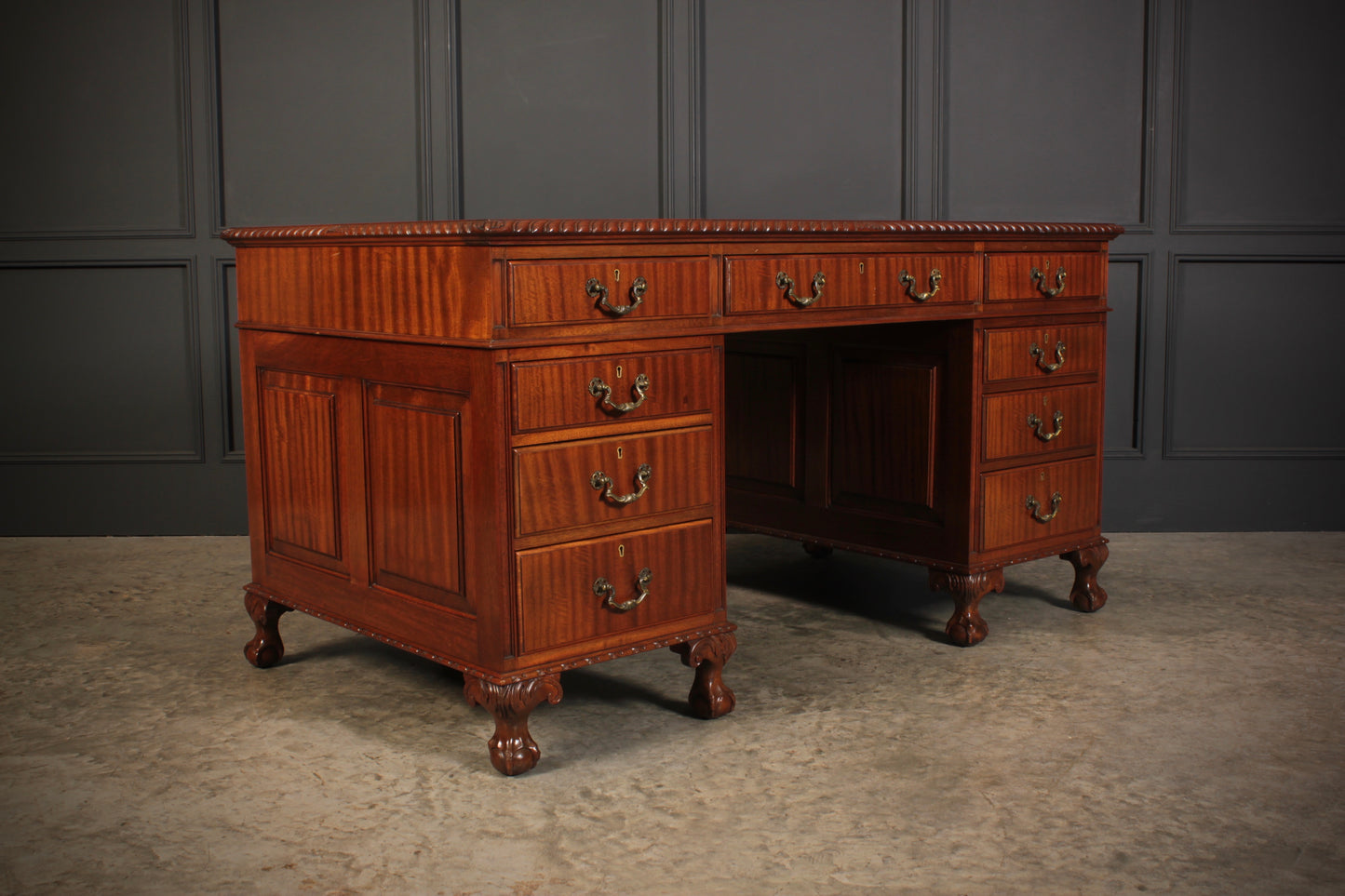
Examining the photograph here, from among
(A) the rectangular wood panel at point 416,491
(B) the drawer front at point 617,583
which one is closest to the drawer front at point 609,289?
(A) the rectangular wood panel at point 416,491

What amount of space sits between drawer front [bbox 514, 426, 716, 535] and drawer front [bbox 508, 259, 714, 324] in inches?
8.7

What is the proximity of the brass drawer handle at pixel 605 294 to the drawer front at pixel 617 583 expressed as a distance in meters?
0.40

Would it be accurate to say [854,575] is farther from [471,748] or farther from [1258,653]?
[471,748]

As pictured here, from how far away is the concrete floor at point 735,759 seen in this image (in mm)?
1858

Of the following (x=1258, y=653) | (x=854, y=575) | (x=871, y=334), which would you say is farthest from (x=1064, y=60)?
(x=1258, y=653)

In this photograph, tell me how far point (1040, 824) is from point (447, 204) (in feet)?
9.15

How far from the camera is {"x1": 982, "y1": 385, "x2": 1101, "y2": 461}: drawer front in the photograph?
2994 millimetres

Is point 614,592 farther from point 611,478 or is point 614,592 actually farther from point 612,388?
point 612,388

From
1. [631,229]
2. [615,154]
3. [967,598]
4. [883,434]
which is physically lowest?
[967,598]

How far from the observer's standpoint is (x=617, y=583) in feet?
7.52

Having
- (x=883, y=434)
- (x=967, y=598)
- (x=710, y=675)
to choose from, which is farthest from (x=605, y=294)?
(x=967, y=598)

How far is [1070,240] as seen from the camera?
312 centimetres

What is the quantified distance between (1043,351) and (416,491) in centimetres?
160

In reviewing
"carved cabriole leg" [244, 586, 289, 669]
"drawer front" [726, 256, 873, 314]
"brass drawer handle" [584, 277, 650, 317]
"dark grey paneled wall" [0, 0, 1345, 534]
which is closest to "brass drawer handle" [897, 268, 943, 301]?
"drawer front" [726, 256, 873, 314]
